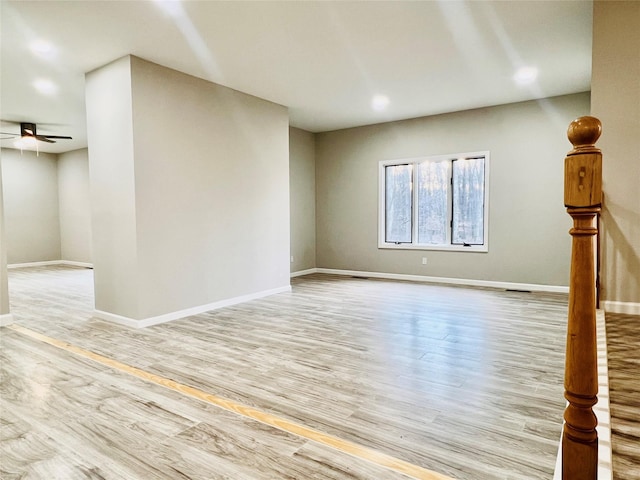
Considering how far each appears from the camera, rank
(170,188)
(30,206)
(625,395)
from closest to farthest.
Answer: (625,395) < (170,188) < (30,206)

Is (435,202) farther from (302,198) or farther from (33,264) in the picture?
(33,264)

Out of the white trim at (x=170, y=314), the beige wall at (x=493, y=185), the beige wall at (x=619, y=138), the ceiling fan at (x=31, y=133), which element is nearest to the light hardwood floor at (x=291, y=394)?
the white trim at (x=170, y=314)

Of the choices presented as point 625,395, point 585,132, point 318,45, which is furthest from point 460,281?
point 585,132

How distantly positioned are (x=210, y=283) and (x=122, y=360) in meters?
1.85

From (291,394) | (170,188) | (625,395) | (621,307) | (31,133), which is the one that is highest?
(31,133)

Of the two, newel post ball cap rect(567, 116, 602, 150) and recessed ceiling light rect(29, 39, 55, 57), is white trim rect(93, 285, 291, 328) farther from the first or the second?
newel post ball cap rect(567, 116, 602, 150)

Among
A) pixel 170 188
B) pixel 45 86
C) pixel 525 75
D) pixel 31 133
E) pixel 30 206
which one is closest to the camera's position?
pixel 170 188

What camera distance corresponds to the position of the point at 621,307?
3.20 m

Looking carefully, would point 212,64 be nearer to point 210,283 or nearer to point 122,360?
point 210,283

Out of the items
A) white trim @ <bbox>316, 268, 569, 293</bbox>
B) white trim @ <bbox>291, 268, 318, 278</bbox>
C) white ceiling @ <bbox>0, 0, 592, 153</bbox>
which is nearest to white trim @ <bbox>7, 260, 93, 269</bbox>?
white ceiling @ <bbox>0, 0, 592, 153</bbox>

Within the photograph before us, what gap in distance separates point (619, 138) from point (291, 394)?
3.34m

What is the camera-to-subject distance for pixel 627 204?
125 inches

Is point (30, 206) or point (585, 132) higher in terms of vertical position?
point (30, 206)

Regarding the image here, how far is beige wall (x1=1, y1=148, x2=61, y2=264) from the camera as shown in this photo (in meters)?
9.20
